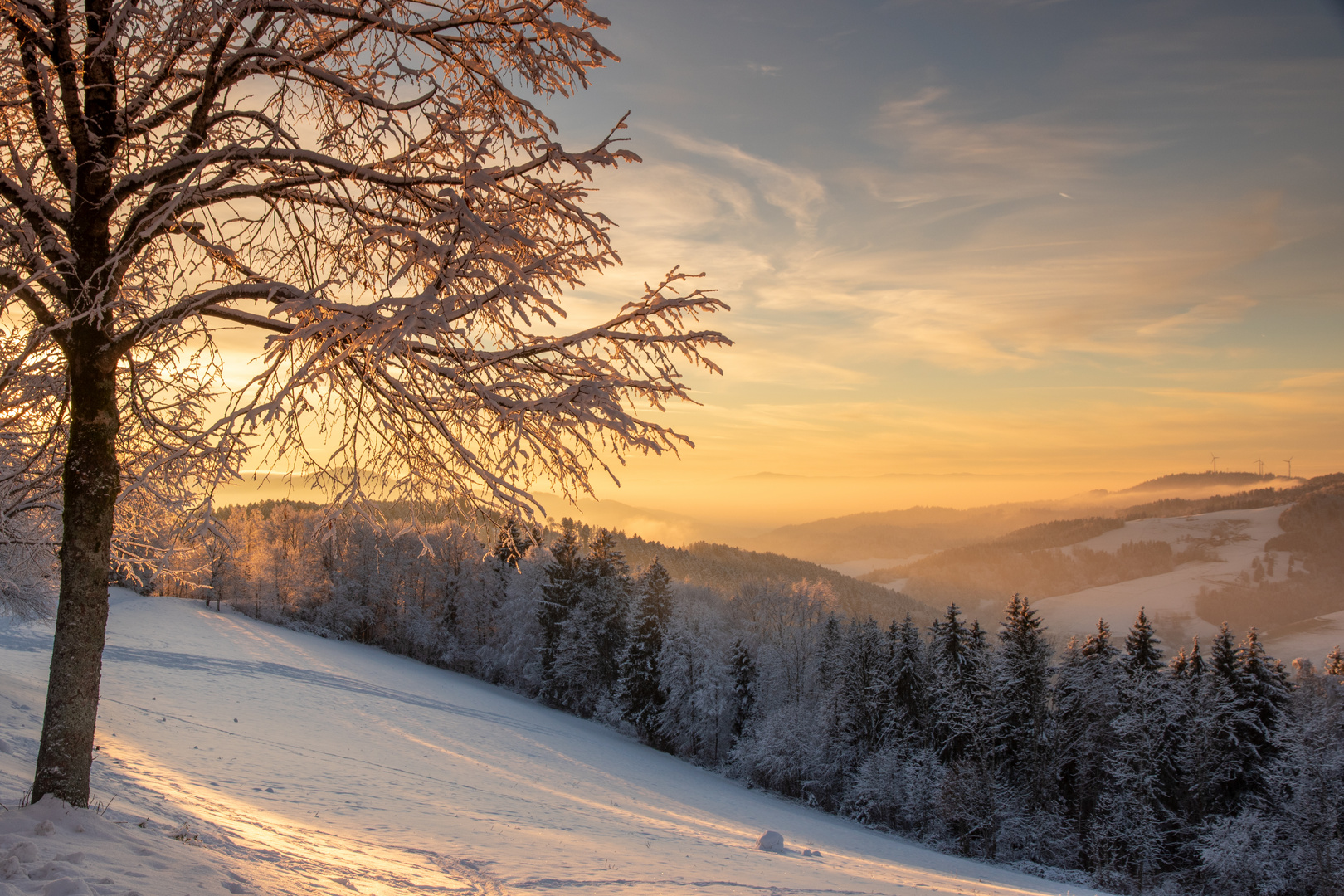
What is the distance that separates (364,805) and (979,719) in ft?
95.1

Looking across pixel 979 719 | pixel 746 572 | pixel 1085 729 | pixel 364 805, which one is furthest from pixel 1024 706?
pixel 746 572

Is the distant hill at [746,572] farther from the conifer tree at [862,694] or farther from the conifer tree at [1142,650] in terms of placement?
the conifer tree at [1142,650]

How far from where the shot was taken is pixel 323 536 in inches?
197

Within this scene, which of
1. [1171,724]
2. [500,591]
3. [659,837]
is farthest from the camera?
[500,591]

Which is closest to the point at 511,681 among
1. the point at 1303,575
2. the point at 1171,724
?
the point at 1171,724

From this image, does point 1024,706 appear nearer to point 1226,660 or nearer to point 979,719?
point 979,719

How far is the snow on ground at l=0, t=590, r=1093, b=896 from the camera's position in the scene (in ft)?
20.4

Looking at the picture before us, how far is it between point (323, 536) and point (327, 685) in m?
31.4

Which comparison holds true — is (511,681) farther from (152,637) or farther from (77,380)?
(77,380)

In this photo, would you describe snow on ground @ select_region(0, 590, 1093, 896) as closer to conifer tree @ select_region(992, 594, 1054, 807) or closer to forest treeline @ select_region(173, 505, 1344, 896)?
forest treeline @ select_region(173, 505, 1344, 896)

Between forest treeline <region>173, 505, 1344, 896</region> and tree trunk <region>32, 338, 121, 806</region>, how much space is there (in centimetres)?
1377

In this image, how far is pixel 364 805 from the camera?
46.3ft

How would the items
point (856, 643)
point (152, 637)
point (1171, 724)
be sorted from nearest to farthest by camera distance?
point (1171, 724)
point (152, 637)
point (856, 643)

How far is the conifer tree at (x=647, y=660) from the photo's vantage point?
42312 millimetres
